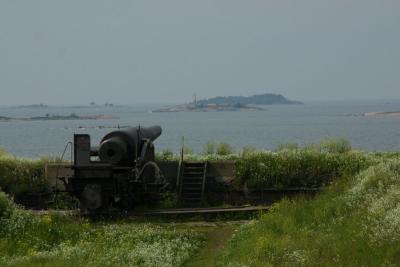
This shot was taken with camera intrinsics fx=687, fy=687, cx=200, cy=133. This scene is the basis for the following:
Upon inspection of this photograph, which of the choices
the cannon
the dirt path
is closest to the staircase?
the cannon

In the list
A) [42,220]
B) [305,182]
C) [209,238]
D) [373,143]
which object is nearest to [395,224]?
[209,238]

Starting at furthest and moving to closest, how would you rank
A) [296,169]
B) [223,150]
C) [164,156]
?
1. [223,150]
2. [164,156]
3. [296,169]

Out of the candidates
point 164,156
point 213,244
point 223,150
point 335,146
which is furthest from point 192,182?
point 213,244

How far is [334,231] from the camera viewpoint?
503 inches

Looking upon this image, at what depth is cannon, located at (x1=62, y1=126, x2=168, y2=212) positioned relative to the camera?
20.1 m

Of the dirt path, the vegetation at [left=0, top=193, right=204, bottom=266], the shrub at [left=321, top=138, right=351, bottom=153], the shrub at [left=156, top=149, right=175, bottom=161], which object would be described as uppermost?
the shrub at [left=321, top=138, right=351, bottom=153]

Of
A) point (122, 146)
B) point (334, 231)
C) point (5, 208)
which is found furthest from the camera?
point (122, 146)

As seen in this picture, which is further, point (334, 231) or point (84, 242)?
point (84, 242)

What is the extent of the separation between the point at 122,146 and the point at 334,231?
917 cm

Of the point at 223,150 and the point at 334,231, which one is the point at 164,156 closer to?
the point at 223,150

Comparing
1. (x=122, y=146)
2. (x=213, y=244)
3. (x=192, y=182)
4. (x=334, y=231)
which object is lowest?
(x=213, y=244)

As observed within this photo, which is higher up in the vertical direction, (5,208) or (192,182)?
(5,208)

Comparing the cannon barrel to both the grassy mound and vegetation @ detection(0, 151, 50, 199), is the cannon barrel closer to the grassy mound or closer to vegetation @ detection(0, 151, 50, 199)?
vegetation @ detection(0, 151, 50, 199)

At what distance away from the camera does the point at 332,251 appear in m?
11.4
